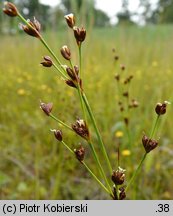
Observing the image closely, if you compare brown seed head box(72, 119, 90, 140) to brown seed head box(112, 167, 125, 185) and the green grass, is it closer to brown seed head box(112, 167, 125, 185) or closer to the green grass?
brown seed head box(112, 167, 125, 185)

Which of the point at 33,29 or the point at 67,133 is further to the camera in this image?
the point at 67,133

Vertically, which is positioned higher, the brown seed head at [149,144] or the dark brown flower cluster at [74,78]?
the dark brown flower cluster at [74,78]

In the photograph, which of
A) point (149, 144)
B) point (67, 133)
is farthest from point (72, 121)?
point (149, 144)

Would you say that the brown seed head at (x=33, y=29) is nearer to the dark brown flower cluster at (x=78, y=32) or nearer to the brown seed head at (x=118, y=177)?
the dark brown flower cluster at (x=78, y=32)

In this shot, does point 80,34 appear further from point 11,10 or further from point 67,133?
point 67,133

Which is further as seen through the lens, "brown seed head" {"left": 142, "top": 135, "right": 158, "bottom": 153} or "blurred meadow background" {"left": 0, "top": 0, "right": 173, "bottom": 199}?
"blurred meadow background" {"left": 0, "top": 0, "right": 173, "bottom": 199}

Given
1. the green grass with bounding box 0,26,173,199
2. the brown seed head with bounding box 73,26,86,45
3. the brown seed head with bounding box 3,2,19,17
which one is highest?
the green grass with bounding box 0,26,173,199

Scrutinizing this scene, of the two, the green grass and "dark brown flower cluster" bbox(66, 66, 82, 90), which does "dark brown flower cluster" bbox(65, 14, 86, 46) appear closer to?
"dark brown flower cluster" bbox(66, 66, 82, 90)

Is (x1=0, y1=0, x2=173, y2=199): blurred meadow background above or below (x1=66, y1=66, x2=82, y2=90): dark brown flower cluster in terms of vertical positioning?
above

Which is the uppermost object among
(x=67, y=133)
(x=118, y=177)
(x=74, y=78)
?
(x=67, y=133)

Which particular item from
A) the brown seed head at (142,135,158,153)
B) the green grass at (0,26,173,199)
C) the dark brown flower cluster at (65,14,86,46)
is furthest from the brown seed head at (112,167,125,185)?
the green grass at (0,26,173,199)

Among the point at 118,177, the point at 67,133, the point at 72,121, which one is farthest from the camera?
the point at 72,121

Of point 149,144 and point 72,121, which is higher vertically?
point 72,121

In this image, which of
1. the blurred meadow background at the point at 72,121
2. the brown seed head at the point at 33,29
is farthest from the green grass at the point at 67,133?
the brown seed head at the point at 33,29
